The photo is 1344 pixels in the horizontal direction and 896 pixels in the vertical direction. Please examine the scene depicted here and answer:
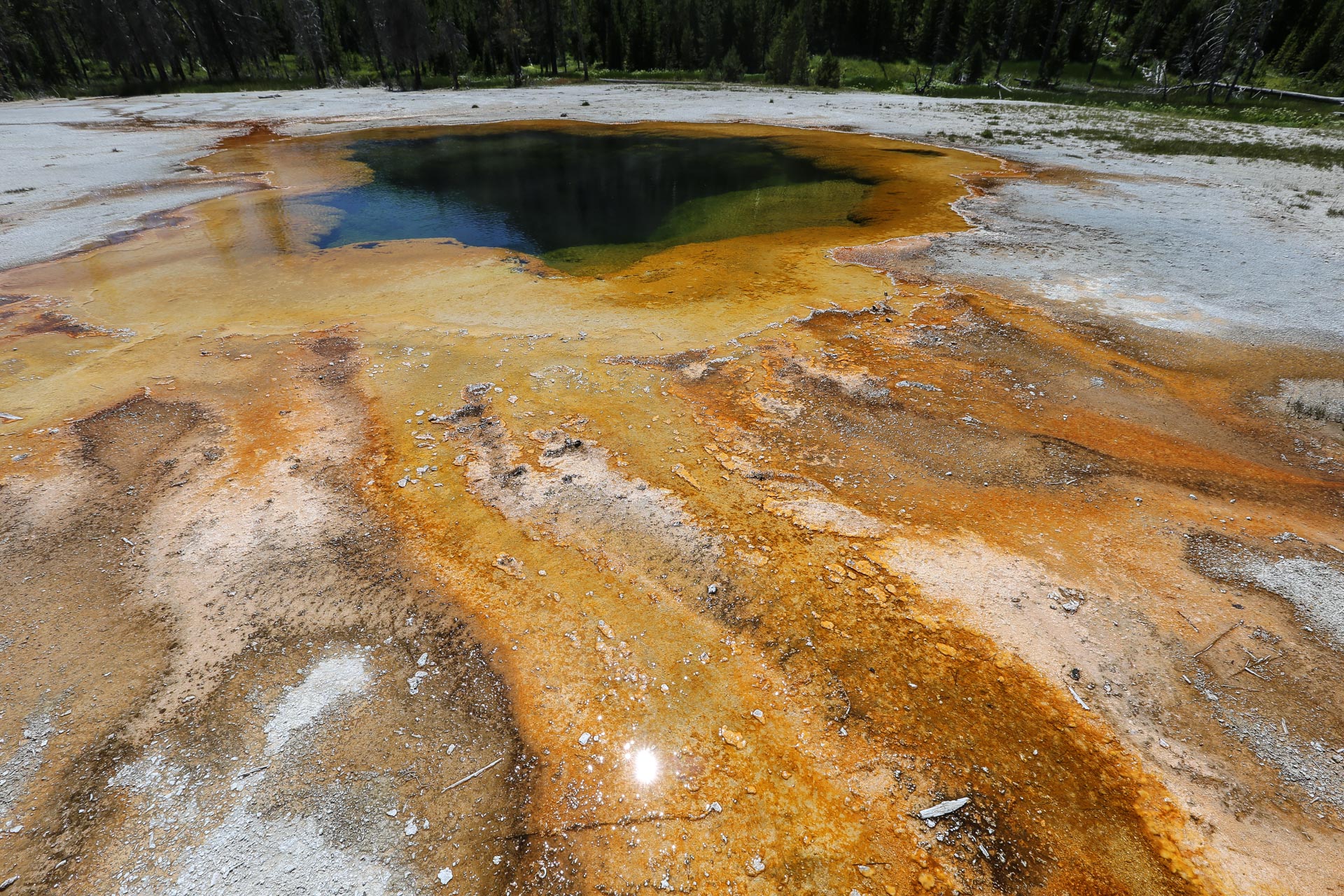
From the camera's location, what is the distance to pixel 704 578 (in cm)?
631

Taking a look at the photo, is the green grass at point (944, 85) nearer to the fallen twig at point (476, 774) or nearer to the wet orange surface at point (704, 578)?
the wet orange surface at point (704, 578)

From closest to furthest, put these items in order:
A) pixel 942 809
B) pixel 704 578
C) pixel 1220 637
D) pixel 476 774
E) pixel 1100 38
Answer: pixel 942 809, pixel 476 774, pixel 1220 637, pixel 704 578, pixel 1100 38

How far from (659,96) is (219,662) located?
53.1 meters

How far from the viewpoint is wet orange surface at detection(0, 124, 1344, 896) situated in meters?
4.32

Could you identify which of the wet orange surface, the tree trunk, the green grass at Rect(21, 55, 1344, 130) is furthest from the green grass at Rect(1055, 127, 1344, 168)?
the tree trunk

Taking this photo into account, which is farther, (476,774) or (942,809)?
(476,774)

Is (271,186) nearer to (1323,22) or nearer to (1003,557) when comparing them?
(1003,557)

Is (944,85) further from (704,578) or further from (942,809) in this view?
(942,809)

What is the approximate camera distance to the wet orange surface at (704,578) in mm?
4316

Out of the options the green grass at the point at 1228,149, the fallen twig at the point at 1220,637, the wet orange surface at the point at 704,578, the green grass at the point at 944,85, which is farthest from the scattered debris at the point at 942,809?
the green grass at the point at 944,85

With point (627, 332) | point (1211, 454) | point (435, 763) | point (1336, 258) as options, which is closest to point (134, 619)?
point (435, 763)

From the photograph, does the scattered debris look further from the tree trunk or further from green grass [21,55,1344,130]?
the tree trunk

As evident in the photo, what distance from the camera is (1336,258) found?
14.0m

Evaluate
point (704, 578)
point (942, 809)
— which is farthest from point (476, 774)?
point (942, 809)
